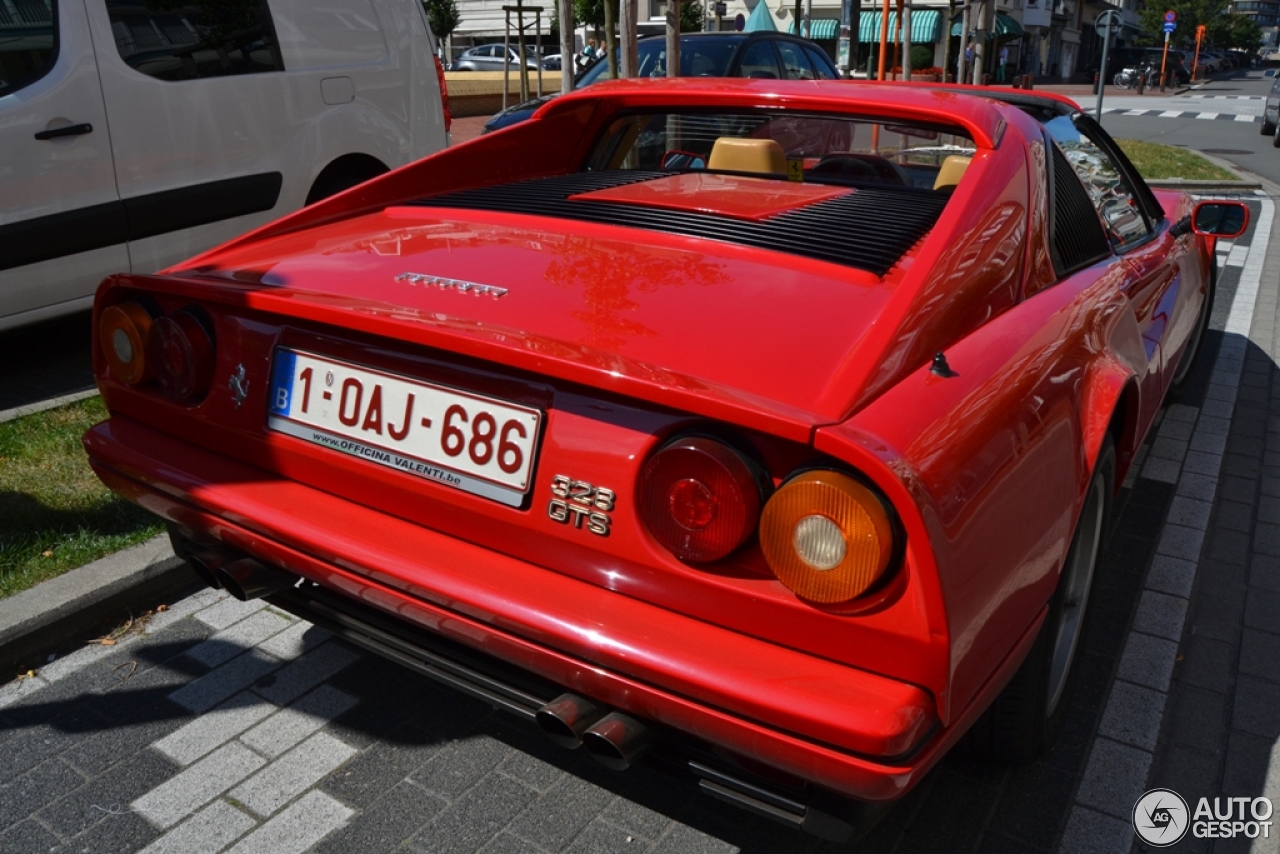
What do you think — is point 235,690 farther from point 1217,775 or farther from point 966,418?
point 1217,775

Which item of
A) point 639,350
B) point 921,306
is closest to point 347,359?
point 639,350

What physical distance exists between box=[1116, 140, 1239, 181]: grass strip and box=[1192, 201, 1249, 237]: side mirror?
10493 millimetres

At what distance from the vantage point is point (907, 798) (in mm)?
2418

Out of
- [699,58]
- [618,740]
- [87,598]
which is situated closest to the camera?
[618,740]

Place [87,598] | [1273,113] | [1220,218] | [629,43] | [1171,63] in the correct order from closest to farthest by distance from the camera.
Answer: [87,598] → [1220,218] → [629,43] → [1273,113] → [1171,63]

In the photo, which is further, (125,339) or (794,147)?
(794,147)

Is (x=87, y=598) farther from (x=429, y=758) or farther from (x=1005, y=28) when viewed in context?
(x=1005, y=28)

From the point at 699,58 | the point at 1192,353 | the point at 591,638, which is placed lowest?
the point at 1192,353

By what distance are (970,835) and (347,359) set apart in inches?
64.9

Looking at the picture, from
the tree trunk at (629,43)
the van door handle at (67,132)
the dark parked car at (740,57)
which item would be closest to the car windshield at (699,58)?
the dark parked car at (740,57)

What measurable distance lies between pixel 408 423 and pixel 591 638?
583 mm

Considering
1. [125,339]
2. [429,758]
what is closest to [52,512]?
[125,339]

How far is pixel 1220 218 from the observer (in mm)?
4152

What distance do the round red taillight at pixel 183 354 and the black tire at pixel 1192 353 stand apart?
4.32 meters
